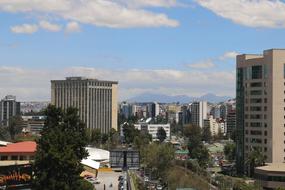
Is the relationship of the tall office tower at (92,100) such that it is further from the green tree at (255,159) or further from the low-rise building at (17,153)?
the low-rise building at (17,153)

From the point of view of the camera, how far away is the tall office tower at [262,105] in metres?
71.0

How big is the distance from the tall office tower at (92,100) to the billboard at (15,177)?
10971 centimetres

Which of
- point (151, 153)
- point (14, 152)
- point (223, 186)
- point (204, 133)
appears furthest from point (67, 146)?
point (204, 133)

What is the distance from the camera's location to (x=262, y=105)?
7288cm

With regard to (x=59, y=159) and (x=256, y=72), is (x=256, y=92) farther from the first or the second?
(x=59, y=159)

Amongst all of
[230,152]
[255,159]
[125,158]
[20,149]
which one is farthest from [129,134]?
[125,158]

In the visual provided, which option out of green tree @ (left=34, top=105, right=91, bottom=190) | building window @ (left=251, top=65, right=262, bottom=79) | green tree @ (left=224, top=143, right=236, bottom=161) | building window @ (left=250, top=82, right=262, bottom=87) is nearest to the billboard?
green tree @ (left=34, top=105, right=91, bottom=190)

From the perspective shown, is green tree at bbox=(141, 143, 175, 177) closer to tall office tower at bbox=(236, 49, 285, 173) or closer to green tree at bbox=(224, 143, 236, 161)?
tall office tower at bbox=(236, 49, 285, 173)

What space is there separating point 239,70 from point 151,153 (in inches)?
685

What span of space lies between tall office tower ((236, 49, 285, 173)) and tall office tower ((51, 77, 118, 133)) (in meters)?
75.6

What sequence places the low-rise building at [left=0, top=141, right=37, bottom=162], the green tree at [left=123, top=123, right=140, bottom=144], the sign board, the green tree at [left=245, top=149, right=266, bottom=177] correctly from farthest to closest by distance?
the green tree at [left=123, top=123, right=140, bottom=144], the green tree at [left=245, top=149, right=266, bottom=177], the low-rise building at [left=0, top=141, right=37, bottom=162], the sign board

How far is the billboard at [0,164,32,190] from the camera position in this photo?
36156mm

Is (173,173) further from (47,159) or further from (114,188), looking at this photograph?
(47,159)

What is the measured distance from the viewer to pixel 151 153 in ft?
225
